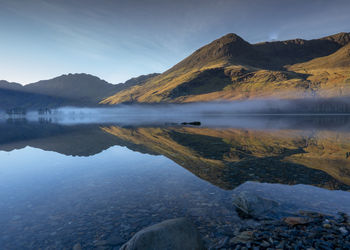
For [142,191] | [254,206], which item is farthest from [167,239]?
A: [142,191]

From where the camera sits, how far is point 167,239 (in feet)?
21.4

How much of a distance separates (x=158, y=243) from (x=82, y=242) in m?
3.53

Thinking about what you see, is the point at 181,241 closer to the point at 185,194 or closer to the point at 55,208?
the point at 185,194

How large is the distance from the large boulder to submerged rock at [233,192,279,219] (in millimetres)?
3512

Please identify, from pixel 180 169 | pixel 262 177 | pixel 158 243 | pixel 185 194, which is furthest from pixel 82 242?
pixel 262 177

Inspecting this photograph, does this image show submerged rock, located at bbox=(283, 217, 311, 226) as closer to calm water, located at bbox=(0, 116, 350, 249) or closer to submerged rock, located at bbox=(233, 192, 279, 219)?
submerged rock, located at bbox=(233, 192, 279, 219)

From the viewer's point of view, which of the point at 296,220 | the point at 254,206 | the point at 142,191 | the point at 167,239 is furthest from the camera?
the point at 142,191

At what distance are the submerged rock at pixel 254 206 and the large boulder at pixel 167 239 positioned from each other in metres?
3.51

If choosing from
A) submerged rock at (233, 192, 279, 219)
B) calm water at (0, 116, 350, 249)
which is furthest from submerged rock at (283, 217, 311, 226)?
calm water at (0, 116, 350, 249)

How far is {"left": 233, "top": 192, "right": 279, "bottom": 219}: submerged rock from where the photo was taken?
359 inches

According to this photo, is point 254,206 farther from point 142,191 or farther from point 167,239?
point 142,191

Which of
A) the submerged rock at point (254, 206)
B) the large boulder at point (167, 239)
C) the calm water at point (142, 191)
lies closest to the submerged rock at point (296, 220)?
the submerged rock at point (254, 206)

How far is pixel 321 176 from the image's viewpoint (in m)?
14.2

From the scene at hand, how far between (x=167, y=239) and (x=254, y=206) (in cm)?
524
